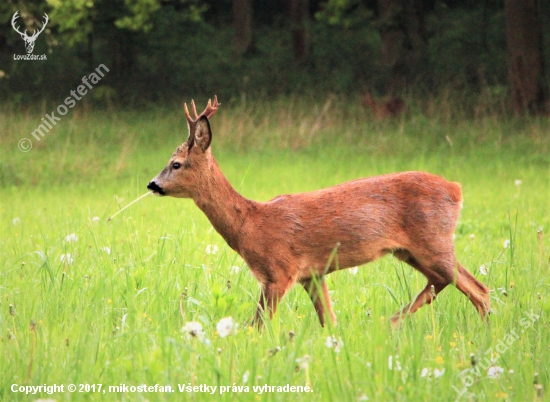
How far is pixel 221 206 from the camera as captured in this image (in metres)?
5.65

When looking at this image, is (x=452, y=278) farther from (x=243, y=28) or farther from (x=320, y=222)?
(x=243, y=28)

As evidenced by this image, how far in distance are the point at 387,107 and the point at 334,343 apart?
1471 cm

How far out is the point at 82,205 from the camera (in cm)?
1069

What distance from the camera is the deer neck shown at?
5.63m

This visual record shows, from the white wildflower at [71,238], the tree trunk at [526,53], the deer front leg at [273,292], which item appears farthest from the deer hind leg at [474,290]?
the tree trunk at [526,53]

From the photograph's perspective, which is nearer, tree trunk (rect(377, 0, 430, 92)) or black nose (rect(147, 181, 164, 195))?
black nose (rect(147, 181, 164, 195))

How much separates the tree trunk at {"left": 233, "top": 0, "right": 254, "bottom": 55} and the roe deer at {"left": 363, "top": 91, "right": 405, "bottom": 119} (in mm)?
8670

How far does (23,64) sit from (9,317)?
21374 mm

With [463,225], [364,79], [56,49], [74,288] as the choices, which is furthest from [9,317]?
[56,49]

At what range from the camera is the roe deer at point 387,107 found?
1842 centimetres

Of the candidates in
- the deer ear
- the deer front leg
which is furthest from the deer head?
the deer front leg

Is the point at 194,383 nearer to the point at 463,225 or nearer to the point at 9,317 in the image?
the point at 9,317

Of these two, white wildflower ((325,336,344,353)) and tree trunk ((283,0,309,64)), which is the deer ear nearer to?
white wildflower ((325,336,344,353))

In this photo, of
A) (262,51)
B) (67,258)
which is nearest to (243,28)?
(262,51)
